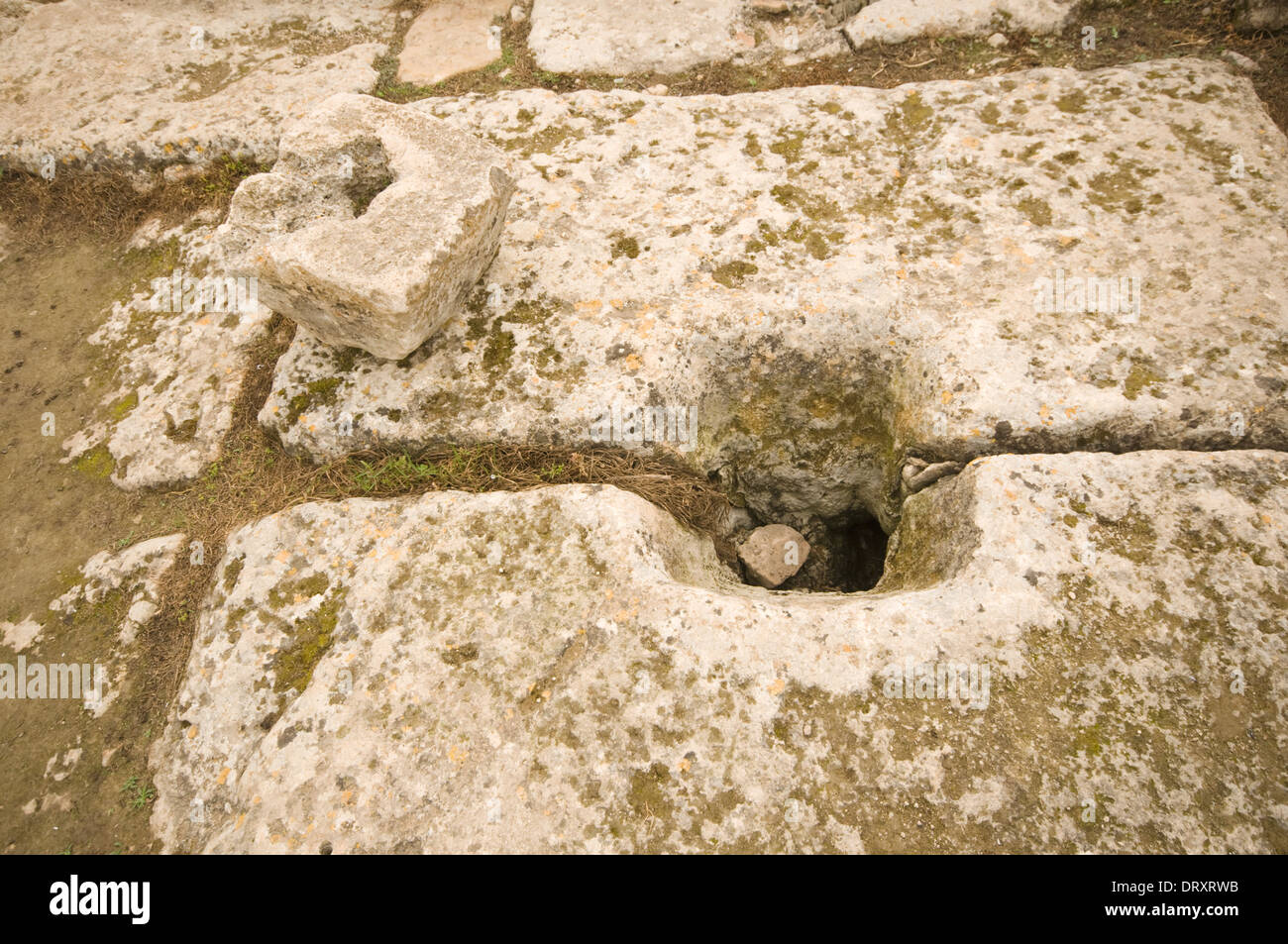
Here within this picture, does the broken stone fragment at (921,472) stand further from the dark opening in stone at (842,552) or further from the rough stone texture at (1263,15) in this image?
the rough stone texture at (1263,15)

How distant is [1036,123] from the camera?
14.4ft

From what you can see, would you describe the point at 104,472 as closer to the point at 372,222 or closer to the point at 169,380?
the point at 169,380

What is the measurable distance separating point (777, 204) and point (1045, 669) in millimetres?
3050

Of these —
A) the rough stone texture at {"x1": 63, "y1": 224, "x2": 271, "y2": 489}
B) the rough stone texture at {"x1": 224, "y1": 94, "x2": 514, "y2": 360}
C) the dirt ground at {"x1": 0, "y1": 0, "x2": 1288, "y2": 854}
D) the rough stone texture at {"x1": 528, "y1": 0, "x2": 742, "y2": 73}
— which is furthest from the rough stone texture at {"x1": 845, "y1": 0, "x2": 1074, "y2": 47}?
the rough stone texture at {"x1": 63, "y1": 224, "x2": 271, "y2": 489}

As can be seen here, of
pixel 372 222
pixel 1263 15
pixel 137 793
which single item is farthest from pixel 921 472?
pixel 1263 15

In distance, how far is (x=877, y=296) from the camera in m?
3.83

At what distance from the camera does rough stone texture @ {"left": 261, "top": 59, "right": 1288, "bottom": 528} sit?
11.4ft

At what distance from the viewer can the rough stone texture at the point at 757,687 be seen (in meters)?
2.60

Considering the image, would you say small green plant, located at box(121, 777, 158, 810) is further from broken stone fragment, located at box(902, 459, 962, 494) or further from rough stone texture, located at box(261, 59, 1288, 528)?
broken stone fragment, located at box(902, 459, 962, 494)

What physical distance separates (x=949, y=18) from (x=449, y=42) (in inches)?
166

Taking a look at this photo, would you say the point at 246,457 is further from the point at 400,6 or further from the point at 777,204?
the point at 400,6

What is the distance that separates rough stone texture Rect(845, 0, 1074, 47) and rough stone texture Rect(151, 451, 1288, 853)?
392 cm

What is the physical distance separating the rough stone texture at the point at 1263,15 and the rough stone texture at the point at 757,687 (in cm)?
372

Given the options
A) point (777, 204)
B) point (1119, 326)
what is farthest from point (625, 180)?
point (1119, 326)
